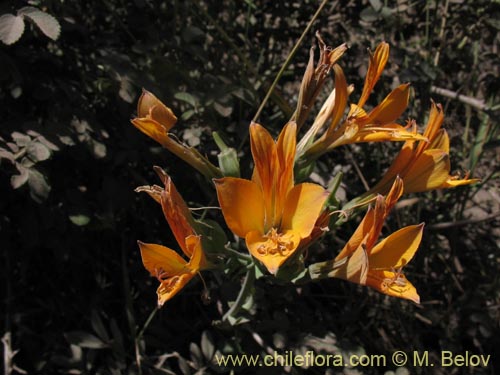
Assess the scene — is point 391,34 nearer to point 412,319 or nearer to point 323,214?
point 412,319

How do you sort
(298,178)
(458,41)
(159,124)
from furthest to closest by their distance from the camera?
(458,41), (298,178), (159,124)

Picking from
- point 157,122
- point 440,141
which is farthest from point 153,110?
point 440,141

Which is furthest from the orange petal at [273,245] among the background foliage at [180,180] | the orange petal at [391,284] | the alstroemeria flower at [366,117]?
the background foliage at [180,180]

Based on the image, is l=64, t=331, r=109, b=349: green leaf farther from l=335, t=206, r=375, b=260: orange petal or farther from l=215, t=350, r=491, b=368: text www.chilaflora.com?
l=335, t=206, r=375, b=260: orange petal

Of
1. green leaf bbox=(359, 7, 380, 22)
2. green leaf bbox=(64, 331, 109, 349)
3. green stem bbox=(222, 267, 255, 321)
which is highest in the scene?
green leaf bbox=(359, 7, 380, 22)

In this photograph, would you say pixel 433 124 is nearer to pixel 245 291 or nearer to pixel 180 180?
pixel 245 291

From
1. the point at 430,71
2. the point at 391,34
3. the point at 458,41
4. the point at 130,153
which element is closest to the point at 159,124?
the point at 130,153

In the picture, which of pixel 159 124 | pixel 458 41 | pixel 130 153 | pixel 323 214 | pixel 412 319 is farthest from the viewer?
pixel 458 41

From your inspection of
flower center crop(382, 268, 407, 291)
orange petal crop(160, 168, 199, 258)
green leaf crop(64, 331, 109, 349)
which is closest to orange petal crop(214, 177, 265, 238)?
orange petal crop(160, 168, 199, 258)
